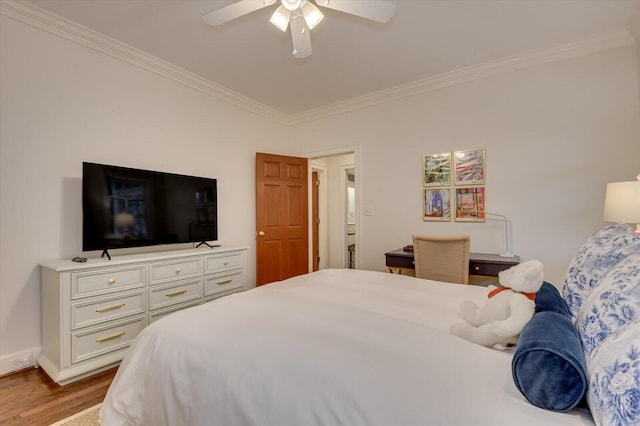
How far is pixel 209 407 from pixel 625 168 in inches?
134

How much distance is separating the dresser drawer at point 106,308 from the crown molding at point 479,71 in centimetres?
314

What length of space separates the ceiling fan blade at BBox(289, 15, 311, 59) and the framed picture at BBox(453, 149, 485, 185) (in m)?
1.96

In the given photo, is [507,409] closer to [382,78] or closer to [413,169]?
[413,169]

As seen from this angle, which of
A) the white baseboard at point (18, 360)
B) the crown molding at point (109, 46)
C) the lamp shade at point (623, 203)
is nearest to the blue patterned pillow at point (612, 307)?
the lamp shade at point (623, 203)

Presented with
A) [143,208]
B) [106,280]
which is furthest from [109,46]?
[106,280]

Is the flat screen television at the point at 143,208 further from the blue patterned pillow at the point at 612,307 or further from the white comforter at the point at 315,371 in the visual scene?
the blue patterned pillow at the point at 612,307

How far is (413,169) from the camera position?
3424mm

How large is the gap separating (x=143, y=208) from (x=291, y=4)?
2.01 m

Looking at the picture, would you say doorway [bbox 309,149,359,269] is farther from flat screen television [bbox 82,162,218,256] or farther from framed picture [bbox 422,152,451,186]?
flat screen television [bbox 82,162,218,256]

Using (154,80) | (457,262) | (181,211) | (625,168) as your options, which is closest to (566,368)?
(457,262)

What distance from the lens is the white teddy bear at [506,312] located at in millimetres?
996

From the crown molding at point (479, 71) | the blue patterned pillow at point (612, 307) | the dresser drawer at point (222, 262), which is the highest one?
the crown molding at point (479, 71)

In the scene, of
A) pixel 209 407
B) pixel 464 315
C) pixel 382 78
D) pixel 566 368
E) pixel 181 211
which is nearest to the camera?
pixel 566 368

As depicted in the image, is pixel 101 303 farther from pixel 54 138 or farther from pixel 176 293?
pixel 54 138
